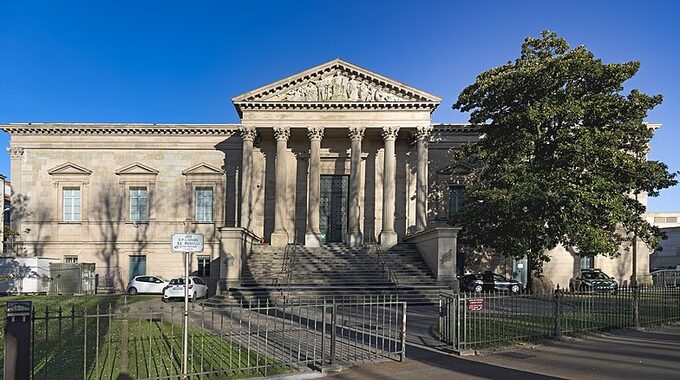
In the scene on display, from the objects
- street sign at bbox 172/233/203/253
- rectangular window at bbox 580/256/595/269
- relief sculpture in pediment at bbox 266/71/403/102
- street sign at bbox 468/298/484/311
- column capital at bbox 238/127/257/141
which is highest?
relief sculpture in pediment at bbox 266/71/403/102

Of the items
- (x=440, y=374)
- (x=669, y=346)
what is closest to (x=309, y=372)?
(x=440, y=374)

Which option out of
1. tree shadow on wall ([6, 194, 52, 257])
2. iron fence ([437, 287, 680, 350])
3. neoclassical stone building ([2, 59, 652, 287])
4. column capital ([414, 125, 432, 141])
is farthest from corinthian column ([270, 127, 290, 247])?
iron fence ([437, 287, 680, 350])

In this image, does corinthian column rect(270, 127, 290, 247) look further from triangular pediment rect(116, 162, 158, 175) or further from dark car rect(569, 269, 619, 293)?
dark car rect(569, 269, 619, 293)

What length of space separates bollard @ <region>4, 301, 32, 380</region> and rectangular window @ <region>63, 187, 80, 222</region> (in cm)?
3022

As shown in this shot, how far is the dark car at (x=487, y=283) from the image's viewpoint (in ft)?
91.5

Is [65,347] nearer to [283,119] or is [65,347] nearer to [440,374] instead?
[440,374]

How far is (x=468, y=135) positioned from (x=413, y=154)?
3.93 metres

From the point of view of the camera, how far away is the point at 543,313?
47.6 ft

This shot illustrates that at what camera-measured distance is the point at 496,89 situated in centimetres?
2467

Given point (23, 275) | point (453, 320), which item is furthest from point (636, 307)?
point (23, 275)

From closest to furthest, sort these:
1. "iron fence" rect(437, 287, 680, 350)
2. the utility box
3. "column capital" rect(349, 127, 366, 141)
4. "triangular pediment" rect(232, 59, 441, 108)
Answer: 1. "iron fence" rect(437, 287, 680, 350)
2. the utility box
3. "triangular pediment" rect(232, 59, 441, 108)
4. "column capital" rect(349, 127, 366, 141)

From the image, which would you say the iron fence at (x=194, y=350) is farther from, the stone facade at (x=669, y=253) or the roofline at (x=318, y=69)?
the stone facade at (x=669, y=253)

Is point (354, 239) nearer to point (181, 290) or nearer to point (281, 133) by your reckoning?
point (281, 133)

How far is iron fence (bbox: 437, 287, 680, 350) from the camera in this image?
10.7 metres
